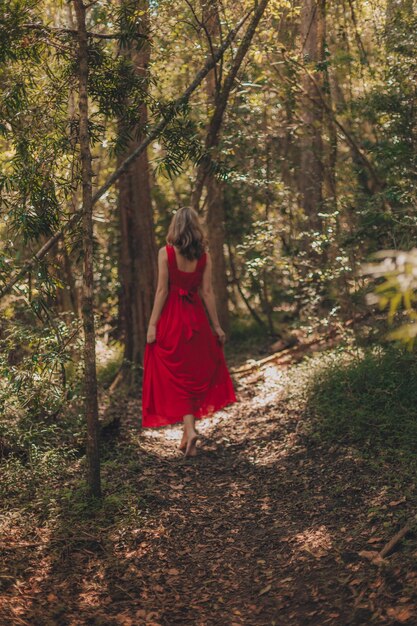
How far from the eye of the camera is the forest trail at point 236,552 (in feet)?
12.9

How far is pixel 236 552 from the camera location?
486cm

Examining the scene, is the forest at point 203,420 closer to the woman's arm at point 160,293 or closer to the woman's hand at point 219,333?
the woman's arm at point 160,293

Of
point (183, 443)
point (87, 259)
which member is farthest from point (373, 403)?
point (87, 259)

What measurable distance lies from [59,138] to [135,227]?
4.44 meters

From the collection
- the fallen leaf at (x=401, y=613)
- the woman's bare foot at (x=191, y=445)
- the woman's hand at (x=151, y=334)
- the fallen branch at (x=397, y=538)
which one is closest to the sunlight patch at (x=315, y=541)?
the fallen branch at (x=397, y=538)

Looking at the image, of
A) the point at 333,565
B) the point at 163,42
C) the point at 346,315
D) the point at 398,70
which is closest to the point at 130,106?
the point at 163,42

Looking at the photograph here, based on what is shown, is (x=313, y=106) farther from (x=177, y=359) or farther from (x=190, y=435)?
(x=190, y=435)

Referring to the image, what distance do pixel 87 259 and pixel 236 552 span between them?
95.1 inches

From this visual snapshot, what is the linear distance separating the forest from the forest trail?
0.06ft

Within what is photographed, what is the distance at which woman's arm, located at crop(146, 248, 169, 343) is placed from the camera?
22.2 ft

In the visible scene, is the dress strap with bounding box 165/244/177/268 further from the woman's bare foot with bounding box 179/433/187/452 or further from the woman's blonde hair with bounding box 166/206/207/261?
the woman's bare foot with bounding box 179/433/187/452

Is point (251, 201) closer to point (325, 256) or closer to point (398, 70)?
point (325, 256)

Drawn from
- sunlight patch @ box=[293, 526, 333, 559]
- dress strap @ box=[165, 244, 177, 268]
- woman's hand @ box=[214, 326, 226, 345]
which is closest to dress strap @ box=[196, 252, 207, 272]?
dress strap @ box=[165, 244, 177, 268]

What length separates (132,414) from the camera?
335 inches
